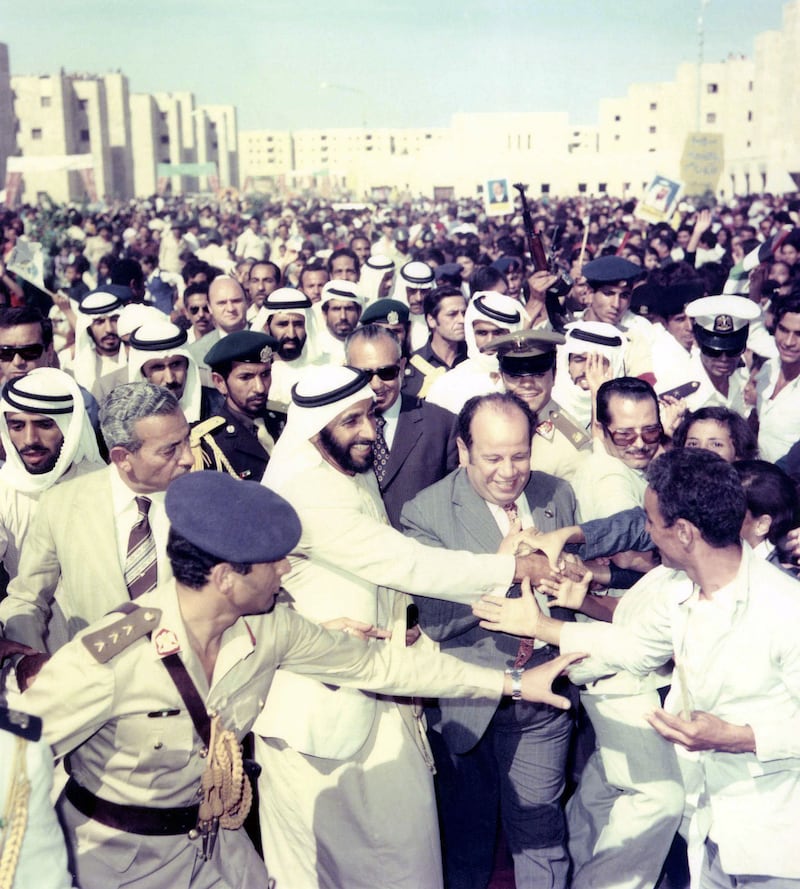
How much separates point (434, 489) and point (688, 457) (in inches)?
47.6

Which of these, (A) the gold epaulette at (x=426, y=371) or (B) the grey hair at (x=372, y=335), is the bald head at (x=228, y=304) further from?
(B) the grey hair at (x=372, y=335)

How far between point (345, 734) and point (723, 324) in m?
3.68

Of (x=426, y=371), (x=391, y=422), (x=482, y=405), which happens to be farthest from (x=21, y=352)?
(x=482, y=405)

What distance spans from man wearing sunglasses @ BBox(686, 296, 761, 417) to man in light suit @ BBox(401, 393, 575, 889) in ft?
7.76

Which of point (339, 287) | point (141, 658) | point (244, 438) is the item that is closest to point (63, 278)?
point (339, 287)

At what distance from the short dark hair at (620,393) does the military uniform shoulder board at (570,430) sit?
1.89 feet

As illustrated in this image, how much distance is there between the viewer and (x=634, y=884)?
12.3 ft

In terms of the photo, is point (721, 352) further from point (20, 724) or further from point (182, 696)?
point (20, 724)

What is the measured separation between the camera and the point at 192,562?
8.53 ft

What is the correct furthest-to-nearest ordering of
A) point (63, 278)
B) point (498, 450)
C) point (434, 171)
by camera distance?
point (434, 171) < point (63, 278) < point (498, 450)

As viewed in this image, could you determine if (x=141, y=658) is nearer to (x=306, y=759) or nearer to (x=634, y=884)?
(x=306, y=759)

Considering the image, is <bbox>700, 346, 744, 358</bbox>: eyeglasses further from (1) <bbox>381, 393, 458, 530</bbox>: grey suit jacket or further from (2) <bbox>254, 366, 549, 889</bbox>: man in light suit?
(2) <bbox>254, 366, 549, 889</bbox>: man in light suit

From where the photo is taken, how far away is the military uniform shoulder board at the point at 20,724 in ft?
6.87

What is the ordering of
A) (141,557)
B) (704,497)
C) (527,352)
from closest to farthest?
(704,497)
(141,557)
(527,352)
